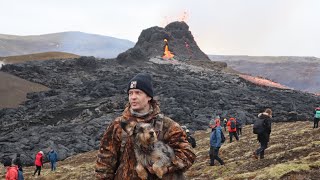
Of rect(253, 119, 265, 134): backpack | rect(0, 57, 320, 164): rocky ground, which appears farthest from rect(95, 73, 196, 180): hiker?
rect(0, 57, 320, 164): rocky ground

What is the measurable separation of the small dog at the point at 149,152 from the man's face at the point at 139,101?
0.28 m

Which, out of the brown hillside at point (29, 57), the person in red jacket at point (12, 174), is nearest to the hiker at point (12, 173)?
the person in red jacket at point (12, 174)

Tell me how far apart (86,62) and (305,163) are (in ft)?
306

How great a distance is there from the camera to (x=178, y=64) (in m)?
112

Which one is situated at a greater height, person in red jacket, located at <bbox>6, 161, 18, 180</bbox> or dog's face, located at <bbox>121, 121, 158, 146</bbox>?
dog's face, located at <bbox>121, 121, 158, 146</bbox>

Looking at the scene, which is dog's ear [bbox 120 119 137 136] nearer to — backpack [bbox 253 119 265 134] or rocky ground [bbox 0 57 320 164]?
backpack [bbox 253 119 265 134]

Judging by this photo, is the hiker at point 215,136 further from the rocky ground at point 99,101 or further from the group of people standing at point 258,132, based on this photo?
the rocky ground at point 99,101

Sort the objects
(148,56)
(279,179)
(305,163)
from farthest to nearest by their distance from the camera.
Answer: (148,56), (305,163), (279,179)

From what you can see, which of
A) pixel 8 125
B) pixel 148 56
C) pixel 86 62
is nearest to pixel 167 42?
pixel 148 56

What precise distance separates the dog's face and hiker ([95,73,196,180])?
12 cm

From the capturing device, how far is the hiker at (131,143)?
507cm

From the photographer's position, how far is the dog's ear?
497 centimetres

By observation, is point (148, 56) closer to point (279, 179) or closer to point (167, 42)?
point (167, 42)

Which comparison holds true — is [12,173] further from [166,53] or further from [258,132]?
[166,53]
